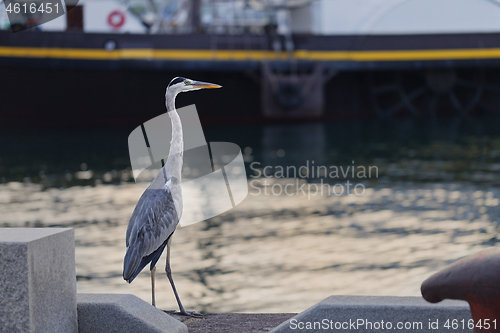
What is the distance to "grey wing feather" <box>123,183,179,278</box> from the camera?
437 cm

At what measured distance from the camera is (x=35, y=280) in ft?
11.5

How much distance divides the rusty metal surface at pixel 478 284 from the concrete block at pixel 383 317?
4.22ft

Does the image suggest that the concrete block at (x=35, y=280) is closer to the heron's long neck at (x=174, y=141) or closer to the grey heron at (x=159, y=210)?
the grey heron at (x=159, y=210)

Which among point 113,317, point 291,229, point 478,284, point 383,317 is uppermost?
point 478,284

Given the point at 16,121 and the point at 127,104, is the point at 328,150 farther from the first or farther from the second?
the point at 16,121

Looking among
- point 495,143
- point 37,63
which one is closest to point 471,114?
point 495,143

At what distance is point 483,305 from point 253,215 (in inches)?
343

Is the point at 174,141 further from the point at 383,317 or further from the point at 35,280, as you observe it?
the point at 383,317

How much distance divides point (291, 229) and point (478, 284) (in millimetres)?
7526

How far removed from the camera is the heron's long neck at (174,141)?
14.2 ft

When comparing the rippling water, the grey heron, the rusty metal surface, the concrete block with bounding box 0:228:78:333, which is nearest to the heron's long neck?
the grey heron

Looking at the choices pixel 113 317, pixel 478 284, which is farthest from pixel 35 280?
pixel 478 284

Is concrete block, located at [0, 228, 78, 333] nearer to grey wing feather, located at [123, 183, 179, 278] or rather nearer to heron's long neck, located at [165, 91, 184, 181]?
grey wing feather, located at [123, 183, 179, 278]

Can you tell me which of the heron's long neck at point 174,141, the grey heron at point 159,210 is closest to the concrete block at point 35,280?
the grey heron at point 159,210
